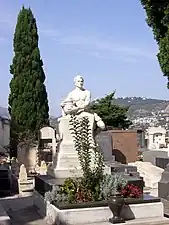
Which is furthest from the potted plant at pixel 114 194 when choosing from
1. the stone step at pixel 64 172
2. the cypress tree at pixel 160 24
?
the cypress tree at pixel 160 24

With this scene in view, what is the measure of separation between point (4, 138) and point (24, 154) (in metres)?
2.55

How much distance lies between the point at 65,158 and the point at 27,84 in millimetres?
20117

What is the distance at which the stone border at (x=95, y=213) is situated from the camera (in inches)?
314

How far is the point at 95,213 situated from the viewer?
8.08m

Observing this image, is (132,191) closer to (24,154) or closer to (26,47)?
(24,154)

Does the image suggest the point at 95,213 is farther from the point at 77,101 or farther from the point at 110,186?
the point at 77,101

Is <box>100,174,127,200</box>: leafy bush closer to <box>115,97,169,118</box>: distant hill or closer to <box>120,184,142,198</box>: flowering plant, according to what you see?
<box>120,184,142,198</box>: flowering plant

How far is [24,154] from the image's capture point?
83.1 ft

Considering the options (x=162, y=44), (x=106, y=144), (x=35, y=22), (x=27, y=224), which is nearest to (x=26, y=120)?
(x=35, y=22)

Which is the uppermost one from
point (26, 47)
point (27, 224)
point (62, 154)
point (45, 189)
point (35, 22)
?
point (35, 22)

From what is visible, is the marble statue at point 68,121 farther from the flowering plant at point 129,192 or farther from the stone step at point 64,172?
the flowering plant at point 129,192

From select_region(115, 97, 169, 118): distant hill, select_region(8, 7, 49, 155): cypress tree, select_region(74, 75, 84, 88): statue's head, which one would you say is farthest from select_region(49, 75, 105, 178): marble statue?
select_region(115, 97, 169, 118): distant hill

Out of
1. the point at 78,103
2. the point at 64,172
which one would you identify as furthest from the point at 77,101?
the point at 64,172

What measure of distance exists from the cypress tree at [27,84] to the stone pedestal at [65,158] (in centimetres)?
1834
